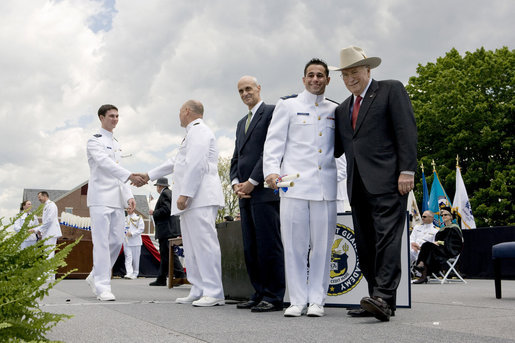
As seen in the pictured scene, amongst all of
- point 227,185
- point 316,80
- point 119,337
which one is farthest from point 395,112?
point 227,185

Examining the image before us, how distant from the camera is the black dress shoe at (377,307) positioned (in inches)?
157

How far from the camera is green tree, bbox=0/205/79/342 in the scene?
183 cm

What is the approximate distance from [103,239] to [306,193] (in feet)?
9.92

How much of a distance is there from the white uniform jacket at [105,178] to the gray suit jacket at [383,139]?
3.29 metres

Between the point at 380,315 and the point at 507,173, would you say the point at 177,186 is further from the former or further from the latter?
the point at 507,173

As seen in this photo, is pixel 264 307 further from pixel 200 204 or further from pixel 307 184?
pixel 200 204

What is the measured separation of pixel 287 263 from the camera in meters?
4.89

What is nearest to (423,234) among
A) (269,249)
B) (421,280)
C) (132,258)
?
(421,280)

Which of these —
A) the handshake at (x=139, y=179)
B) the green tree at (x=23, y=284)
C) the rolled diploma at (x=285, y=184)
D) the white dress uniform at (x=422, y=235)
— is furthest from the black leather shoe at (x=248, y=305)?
the white dress uniform at (x=422, y=235)

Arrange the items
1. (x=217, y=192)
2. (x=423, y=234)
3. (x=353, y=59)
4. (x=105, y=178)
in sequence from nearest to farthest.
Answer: (x=353, y=59) → (x=217, y=192) → (x=105, y=178) → (x=423, y=234)

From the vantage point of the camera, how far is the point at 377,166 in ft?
14.4

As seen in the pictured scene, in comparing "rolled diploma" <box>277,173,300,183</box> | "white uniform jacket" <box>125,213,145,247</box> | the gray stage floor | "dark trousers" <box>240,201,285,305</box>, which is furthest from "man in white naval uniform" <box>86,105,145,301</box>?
"white uniform jacket" <box>125,213,145,247</box>

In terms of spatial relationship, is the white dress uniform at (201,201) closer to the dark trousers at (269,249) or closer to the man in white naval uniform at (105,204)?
the dark trousers at (269,249)

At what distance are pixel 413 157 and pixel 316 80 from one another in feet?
4.06
